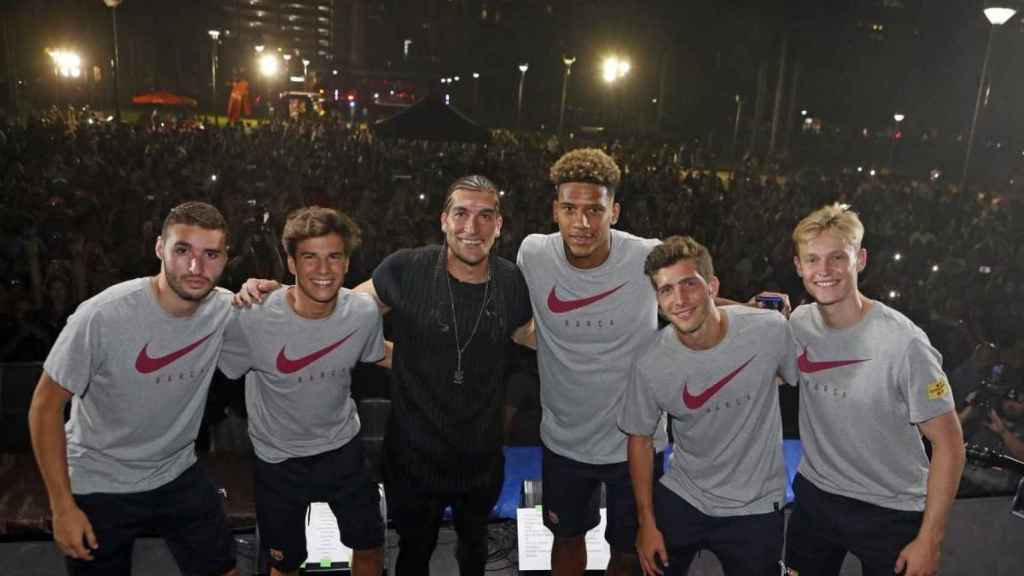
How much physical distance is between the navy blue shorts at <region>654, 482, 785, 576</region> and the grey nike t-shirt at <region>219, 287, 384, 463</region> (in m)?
1.79

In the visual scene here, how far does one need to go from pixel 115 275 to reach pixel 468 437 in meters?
6.56

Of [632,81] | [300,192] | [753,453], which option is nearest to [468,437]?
[753,453]

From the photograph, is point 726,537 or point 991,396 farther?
point 991,396

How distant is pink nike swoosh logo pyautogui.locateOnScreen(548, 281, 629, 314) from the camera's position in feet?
12.6

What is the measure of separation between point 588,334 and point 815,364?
1.12 m

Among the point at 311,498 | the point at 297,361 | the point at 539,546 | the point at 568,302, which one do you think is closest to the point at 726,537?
the point at 568,302

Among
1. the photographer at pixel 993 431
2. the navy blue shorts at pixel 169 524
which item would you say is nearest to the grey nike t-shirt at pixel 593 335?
the navy blue shorts at pixel 169 524

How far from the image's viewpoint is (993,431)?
246 inches

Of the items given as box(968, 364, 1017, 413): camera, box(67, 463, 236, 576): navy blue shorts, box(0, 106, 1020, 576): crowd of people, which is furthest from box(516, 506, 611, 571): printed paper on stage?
box(968, 364, 1017, 413): camera

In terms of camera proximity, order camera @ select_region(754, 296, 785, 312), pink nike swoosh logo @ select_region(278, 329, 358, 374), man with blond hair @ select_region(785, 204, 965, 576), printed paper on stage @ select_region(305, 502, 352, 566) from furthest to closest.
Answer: printed paper on stage @ select_region(305, 502, 352, 566), camera @ select_region(754, 296, 785, 312), pink nike swoosh logo @ select_region(278, 329, 358, 374), man with blond hair @ select_region(785, 204, 965, 576)

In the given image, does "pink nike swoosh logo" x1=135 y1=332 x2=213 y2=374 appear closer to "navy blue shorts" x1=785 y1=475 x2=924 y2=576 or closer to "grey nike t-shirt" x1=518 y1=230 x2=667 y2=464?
"grey nike t-shirt" x1=518 y1=230 x2=667 y2=464

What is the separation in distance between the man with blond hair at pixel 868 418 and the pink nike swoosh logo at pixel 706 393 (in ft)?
1.21

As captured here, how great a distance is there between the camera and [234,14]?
85.2 meters

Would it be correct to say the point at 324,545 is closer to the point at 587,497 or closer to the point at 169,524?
the point at 169,524
